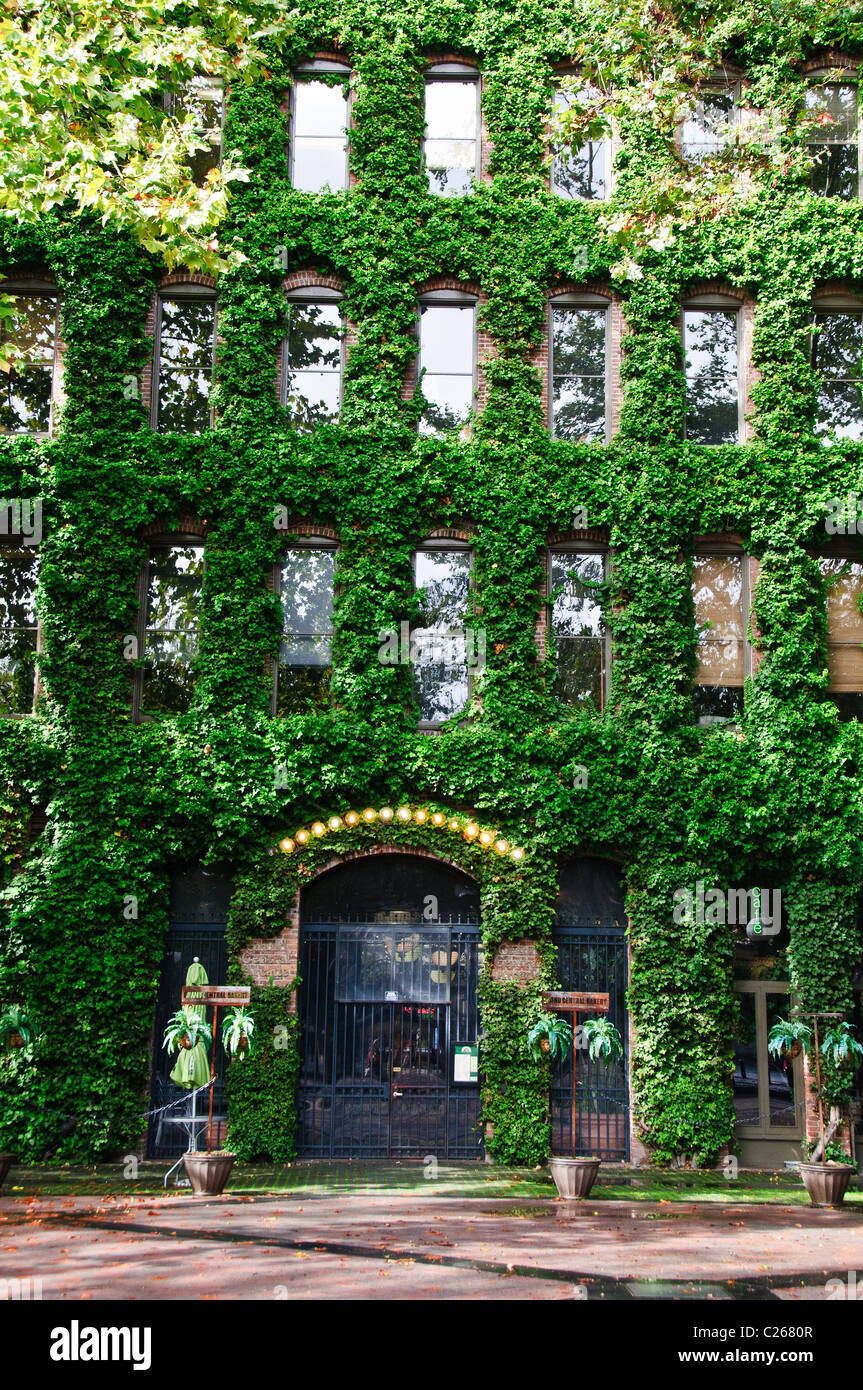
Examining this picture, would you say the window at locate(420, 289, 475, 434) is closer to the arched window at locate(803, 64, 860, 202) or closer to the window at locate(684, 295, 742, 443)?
the window at locate(684, 295, 742, 443)

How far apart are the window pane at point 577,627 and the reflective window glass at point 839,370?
4367mm

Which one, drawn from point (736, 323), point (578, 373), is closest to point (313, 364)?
point (578, 373)

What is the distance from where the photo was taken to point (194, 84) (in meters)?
17.6

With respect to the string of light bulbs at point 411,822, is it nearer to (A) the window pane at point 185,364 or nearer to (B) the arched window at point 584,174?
(A) the window pane at point 185,364

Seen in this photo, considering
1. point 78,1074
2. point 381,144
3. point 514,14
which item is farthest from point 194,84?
point 78,1074

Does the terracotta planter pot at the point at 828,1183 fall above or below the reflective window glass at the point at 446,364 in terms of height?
below

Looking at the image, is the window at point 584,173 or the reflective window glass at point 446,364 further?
the window at point 584,173

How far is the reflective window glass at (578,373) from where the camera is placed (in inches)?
684

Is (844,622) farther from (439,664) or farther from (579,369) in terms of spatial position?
(439,664)

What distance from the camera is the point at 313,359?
56.7 ft

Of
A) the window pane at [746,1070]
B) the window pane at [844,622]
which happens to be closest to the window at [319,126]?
the window pane at [844,622]

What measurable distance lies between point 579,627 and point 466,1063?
6.51m

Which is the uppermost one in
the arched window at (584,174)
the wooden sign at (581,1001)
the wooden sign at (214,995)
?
the arched window at (584,174)

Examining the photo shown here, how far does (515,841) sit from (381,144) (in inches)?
429
